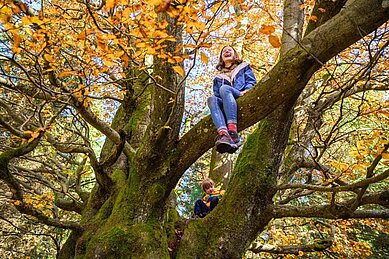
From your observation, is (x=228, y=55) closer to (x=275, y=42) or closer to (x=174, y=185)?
(x=174, y=185)

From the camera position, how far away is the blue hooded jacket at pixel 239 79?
10.8 feet

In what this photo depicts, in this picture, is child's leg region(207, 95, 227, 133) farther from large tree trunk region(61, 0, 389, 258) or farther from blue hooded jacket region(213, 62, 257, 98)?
blue hooded jacket region(213, 62, 257, 98)

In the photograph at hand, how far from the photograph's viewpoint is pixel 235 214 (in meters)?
3.22

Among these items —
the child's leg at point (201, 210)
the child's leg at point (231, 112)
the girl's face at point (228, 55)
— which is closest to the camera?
the child's leg at point (231, 112)

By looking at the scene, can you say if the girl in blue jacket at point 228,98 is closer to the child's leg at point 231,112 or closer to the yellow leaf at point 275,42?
the child's leg at point 231,112

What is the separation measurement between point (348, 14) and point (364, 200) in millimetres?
1663

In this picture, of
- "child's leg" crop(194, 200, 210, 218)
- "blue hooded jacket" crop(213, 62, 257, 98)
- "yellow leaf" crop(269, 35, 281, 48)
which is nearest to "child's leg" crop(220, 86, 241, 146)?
"blue hooded jacket" crop(213, 62, 257, 98)

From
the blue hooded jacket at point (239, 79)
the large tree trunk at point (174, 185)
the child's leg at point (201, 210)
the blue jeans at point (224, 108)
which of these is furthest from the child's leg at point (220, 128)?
the child's leg at point (201, 210)

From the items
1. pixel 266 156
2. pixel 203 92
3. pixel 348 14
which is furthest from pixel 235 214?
pixel 203 92

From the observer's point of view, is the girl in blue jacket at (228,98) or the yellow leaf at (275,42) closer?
the yellow leaf at (275,42)

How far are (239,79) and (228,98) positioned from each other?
677mm

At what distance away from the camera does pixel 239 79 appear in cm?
335

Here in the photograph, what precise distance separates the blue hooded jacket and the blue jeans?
0.32 meters

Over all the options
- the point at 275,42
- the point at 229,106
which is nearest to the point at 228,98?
the point at 229,106
